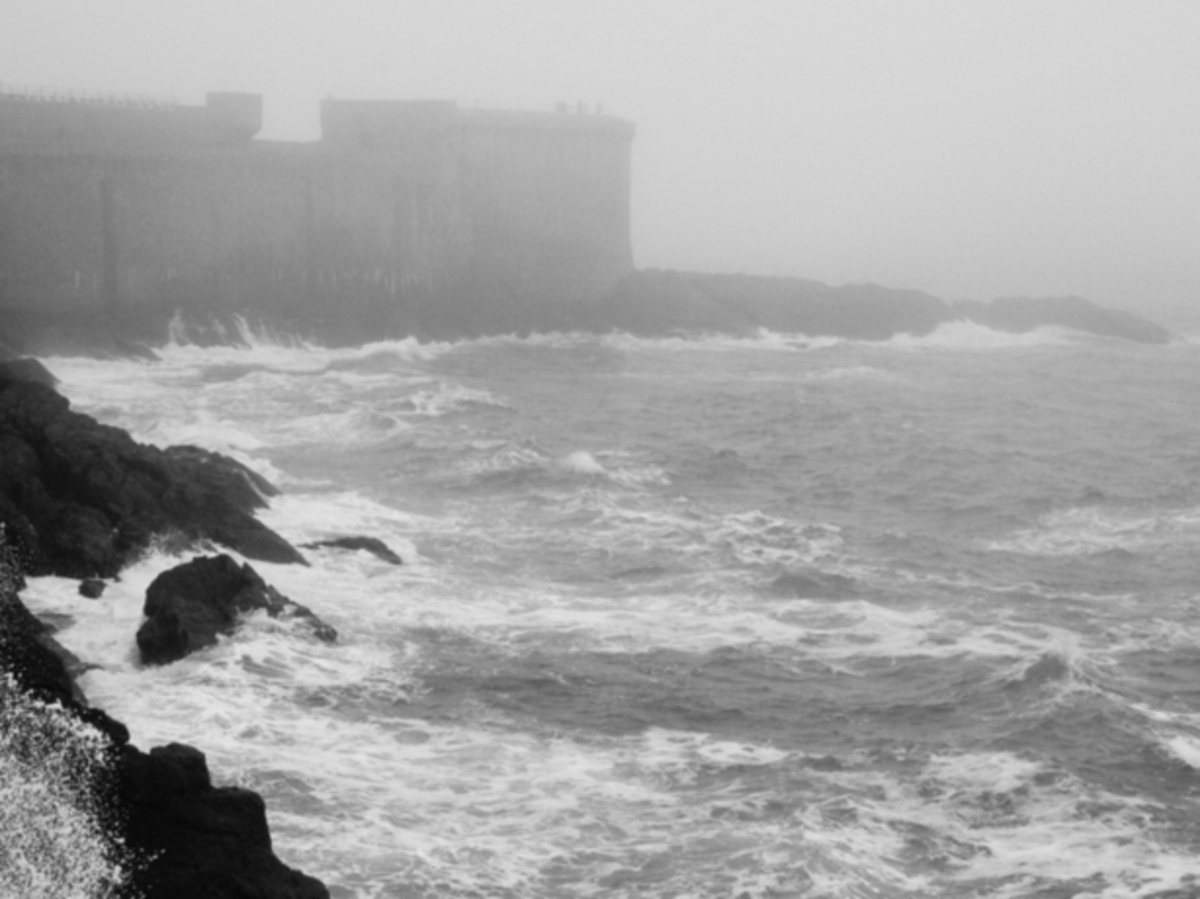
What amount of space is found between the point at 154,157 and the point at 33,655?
94.4 feet

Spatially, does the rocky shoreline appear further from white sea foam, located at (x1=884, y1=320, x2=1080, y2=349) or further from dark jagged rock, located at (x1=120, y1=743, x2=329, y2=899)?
white sea foam, located at (x1=884, y1=320, x2=1080, y2=349)

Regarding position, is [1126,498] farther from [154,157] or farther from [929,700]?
[154,157]

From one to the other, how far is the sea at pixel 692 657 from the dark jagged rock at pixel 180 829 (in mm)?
1672

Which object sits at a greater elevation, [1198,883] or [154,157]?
[154,157]

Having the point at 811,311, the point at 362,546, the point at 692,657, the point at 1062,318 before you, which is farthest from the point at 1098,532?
the point at 1062,318

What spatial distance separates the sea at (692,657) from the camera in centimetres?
1383

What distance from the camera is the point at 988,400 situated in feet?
132

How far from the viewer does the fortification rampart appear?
127ft

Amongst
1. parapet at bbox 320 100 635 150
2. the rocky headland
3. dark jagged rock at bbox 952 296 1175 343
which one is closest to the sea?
the rocky headland

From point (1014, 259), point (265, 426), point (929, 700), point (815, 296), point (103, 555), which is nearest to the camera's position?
point (929, 700)

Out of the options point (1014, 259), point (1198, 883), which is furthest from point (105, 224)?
point (1014, 259)

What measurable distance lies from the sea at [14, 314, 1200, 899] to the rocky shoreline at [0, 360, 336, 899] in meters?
0.49

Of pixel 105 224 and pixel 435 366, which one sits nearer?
pixel 105 224

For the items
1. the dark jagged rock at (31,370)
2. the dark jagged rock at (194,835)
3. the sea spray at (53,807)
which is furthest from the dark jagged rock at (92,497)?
the dark jagged rock at (194,835)
